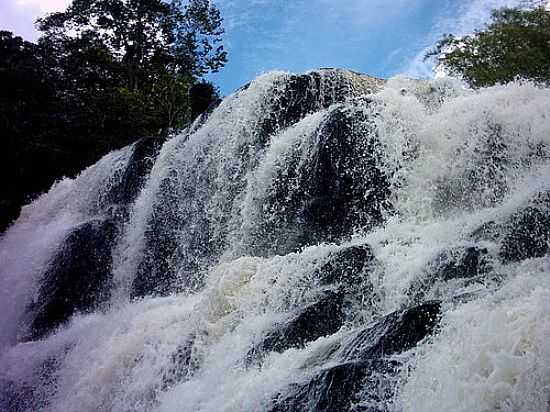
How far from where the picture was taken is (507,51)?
62.9 feet

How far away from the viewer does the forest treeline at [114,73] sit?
1742 centimetres

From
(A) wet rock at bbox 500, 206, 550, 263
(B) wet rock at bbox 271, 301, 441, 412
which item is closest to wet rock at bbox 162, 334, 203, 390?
(B) wet rock at bbox 271, 301, 441, 412

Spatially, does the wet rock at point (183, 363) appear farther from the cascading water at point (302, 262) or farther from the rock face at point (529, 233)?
the rock face at point (529, 233)

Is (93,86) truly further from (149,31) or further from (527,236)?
(527,236)

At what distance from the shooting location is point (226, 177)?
1075 centimetres

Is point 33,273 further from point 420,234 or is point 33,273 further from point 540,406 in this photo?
point 540,406

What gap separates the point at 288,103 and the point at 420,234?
14.9ft

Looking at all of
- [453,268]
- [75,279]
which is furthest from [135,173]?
[453,268]

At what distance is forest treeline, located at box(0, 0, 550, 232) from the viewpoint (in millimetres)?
17422

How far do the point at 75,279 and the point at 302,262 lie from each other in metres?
6.08

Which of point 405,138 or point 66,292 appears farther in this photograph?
point 66,292

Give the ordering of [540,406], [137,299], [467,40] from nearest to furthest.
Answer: [540,406] < [137,299] < [467,40]

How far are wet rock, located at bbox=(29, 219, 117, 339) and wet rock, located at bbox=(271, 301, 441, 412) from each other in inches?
286

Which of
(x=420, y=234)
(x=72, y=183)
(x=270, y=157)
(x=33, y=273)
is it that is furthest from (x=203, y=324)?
(x=72, y=183)
